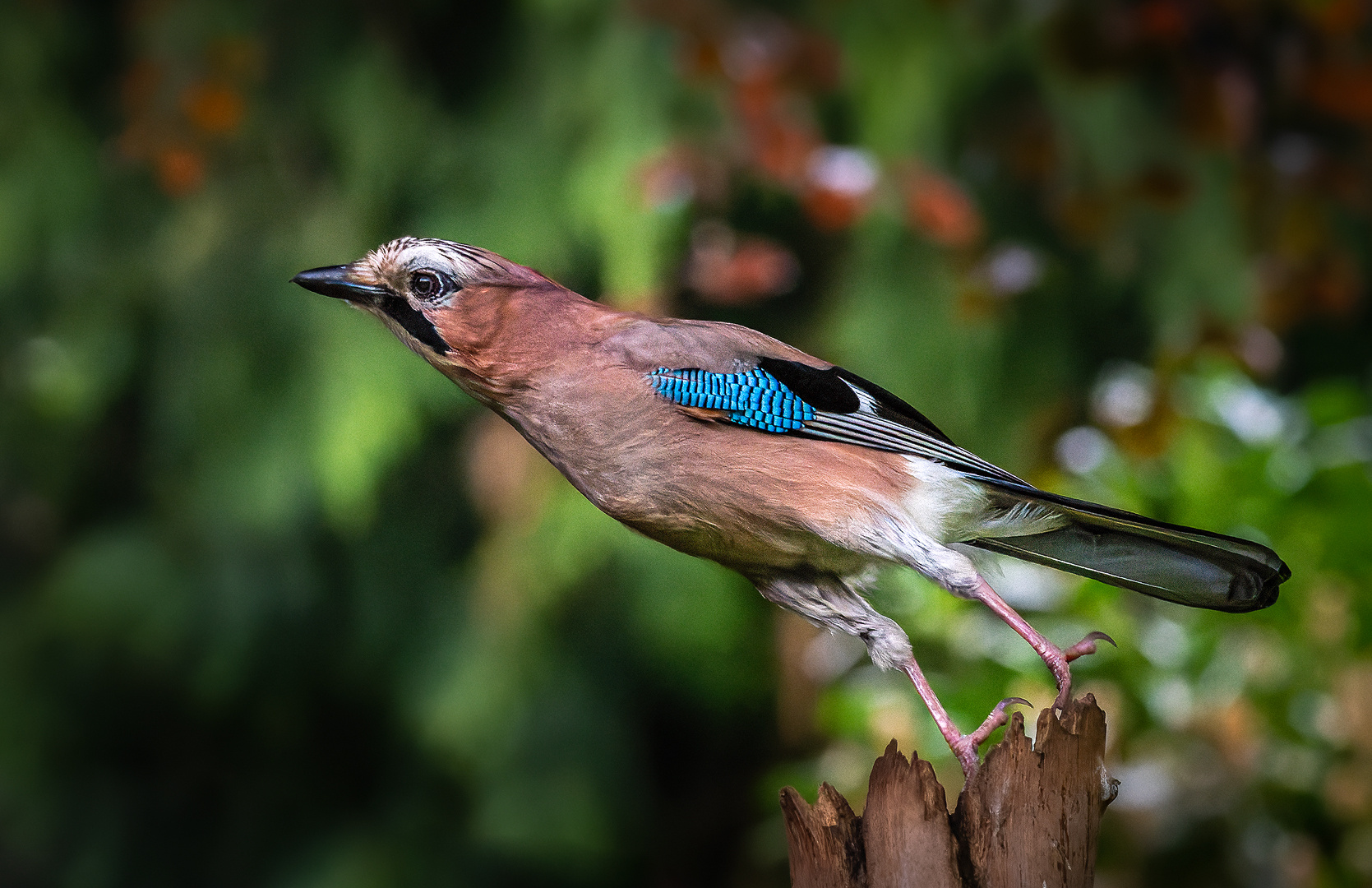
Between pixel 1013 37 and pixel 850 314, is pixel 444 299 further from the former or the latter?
pixel 1013 37

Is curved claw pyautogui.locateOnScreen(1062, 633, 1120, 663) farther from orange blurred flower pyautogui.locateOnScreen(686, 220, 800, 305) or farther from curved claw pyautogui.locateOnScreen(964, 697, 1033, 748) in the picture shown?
orange blurred flower pyautogui.locateOnScreen(686, 220, 800, 305)

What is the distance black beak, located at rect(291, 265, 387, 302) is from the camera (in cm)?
113

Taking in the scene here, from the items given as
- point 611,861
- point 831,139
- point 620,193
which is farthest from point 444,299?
point 611,861

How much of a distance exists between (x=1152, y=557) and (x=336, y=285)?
2.80ft

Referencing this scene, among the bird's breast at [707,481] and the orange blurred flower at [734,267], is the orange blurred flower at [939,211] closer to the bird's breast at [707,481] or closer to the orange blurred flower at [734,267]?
the orange blurred flower at [734,267]

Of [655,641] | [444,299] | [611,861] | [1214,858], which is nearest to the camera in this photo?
[444,299]

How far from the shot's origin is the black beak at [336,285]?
1129mm

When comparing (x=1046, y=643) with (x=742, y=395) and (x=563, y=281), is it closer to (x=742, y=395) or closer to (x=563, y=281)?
(x=742, y=395)

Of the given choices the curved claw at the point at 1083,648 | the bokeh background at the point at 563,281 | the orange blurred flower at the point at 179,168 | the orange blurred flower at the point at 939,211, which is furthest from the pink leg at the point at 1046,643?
the orange blurred flower at the point at 179,168

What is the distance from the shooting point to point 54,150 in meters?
3.32

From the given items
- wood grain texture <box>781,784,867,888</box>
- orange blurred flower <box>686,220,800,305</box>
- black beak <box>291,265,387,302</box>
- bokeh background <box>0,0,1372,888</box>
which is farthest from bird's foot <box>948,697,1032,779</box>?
orange blurred flower <box>686,220,800,305</box>

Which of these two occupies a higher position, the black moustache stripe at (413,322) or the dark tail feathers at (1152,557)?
the dark tail feathers at (1152,557)

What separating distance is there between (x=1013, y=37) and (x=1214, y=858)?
1939 millimetres

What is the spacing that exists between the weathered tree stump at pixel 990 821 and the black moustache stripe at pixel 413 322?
1.96 feet
